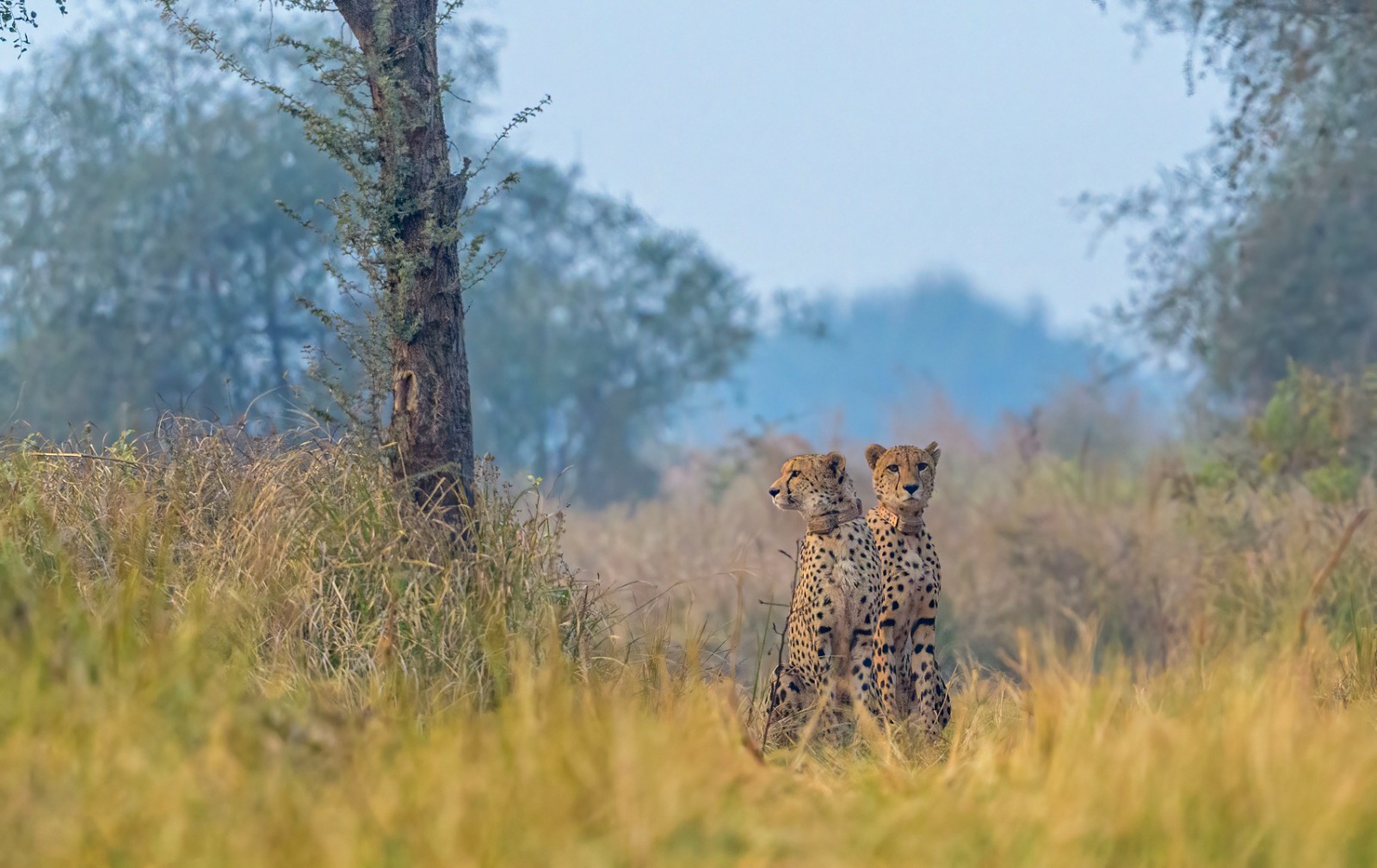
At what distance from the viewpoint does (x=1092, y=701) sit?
422cm

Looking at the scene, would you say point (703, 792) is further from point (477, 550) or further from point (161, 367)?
point (161, 367)

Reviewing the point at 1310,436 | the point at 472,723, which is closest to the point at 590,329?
the point at 1310,436

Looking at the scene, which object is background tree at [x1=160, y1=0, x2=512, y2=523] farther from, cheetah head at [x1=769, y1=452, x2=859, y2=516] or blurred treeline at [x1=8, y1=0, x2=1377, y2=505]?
blurred treeline at [x1=8, y1=0, x2=1377, y2=505]

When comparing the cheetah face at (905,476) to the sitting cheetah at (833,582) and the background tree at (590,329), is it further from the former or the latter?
the background tree at (590,329)

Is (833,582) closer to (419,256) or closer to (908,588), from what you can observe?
(908,588)

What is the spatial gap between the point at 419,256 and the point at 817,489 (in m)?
2.04

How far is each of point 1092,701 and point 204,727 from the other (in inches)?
93.8

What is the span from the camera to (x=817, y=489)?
224 inches

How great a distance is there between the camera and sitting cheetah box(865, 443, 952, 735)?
228 inches

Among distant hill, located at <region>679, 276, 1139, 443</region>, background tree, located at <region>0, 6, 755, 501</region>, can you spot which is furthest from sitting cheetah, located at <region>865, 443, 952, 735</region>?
distant hill, located at <region>679, 276, 1139, 443</region>

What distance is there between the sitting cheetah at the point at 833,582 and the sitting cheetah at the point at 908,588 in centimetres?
9

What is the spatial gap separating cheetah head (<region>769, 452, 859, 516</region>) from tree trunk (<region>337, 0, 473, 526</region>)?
146 cm

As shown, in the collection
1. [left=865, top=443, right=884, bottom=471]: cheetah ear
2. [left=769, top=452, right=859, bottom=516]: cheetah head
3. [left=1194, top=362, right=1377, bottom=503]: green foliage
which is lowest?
[left=769, top=452, right=859, bottom=516]: cheetah head

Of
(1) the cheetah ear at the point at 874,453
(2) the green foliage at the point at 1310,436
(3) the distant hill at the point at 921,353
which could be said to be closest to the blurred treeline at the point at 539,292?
(2) the green foliage at the point at 1310,436
